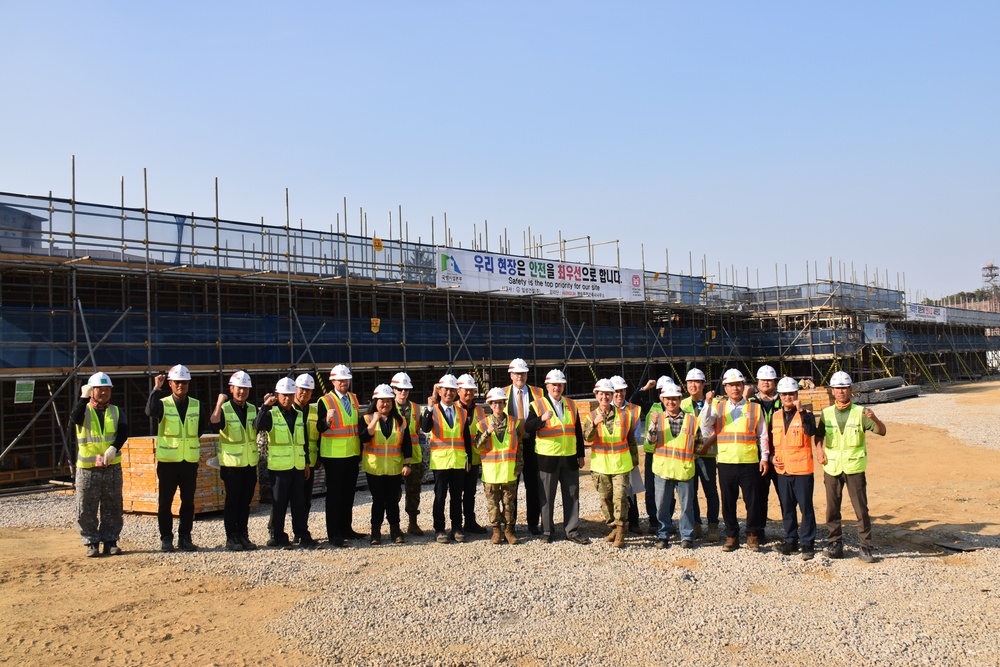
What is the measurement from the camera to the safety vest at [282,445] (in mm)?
7574

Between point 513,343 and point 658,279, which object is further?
point 658,279

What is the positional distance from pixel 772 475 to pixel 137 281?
13.4m

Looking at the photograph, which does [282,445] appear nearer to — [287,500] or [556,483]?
[287,500]

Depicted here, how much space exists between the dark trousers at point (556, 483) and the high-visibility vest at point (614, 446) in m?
0.27

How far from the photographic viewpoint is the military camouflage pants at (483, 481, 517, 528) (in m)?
7.85

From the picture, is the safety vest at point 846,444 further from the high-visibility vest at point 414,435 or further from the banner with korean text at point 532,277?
the banner with korean text at point 532,277

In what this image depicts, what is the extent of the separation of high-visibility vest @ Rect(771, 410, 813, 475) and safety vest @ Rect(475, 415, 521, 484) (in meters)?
2.57

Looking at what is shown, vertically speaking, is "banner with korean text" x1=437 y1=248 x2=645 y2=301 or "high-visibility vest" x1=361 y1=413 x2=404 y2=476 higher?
"banner with korean text" x1=437 y1=248 x2=645 y2=301

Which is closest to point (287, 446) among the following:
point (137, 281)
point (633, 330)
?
point (137, 281)

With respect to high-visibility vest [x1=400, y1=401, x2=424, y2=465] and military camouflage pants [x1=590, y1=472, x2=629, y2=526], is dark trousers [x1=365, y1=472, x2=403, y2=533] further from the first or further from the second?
military camouflage pants [x1=590, y1=472, x2=629, y2=526]

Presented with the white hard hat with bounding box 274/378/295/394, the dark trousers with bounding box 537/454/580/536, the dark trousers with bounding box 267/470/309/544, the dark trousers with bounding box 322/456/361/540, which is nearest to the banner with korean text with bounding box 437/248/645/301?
the white hard hat with bounding box 274/378/295/394

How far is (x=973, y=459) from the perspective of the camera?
14875 millimetres

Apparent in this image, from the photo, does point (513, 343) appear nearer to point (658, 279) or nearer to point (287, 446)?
point (658, 279)

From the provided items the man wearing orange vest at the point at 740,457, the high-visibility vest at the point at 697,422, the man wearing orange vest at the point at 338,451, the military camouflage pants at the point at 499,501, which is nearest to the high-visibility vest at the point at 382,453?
the man wearing orange vest at the point at 338,451
